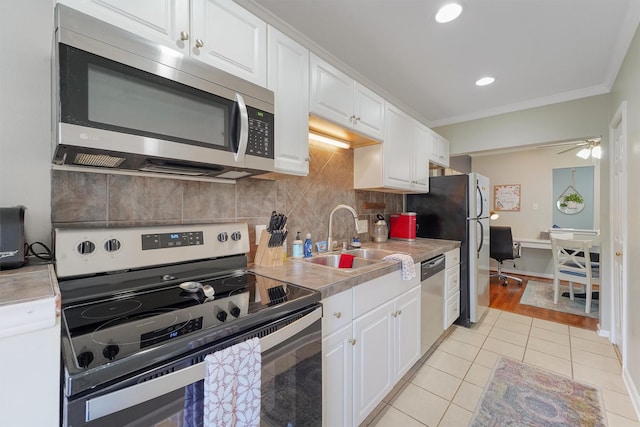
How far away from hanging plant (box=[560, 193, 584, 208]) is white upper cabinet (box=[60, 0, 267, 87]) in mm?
5645

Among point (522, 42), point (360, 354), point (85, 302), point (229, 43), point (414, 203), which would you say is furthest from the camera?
point (414, 203)

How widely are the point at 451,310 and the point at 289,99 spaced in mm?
2363

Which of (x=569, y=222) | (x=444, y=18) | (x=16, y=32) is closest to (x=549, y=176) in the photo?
(x=569, y=222)

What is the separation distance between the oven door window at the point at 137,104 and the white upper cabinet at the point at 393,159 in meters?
1.42

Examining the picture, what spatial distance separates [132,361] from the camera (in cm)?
58

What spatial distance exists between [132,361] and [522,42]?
2.78 meters

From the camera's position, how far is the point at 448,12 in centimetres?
163

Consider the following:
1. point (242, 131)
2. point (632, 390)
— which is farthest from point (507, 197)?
point (242, 131)

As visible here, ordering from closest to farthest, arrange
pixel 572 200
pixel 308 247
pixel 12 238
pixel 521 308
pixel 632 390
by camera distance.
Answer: pixel 12 238 → pixel 632 390 → pixel 308 247 → pixel 521 308 → pixel 572 200

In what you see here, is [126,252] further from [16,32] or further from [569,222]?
[569,222]

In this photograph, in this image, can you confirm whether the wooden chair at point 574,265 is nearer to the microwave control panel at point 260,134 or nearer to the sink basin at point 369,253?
the sink basin at point 369,253

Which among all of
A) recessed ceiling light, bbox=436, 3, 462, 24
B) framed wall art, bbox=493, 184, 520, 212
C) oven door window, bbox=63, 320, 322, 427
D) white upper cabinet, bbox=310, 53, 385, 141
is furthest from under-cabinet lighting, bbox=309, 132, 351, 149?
framed wall art, bbox=493, 184, 520, 212

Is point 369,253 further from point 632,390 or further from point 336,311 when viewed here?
point 632,390

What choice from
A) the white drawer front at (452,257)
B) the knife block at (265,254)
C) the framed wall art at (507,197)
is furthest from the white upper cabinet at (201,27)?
the framed wall art at (507,197)
